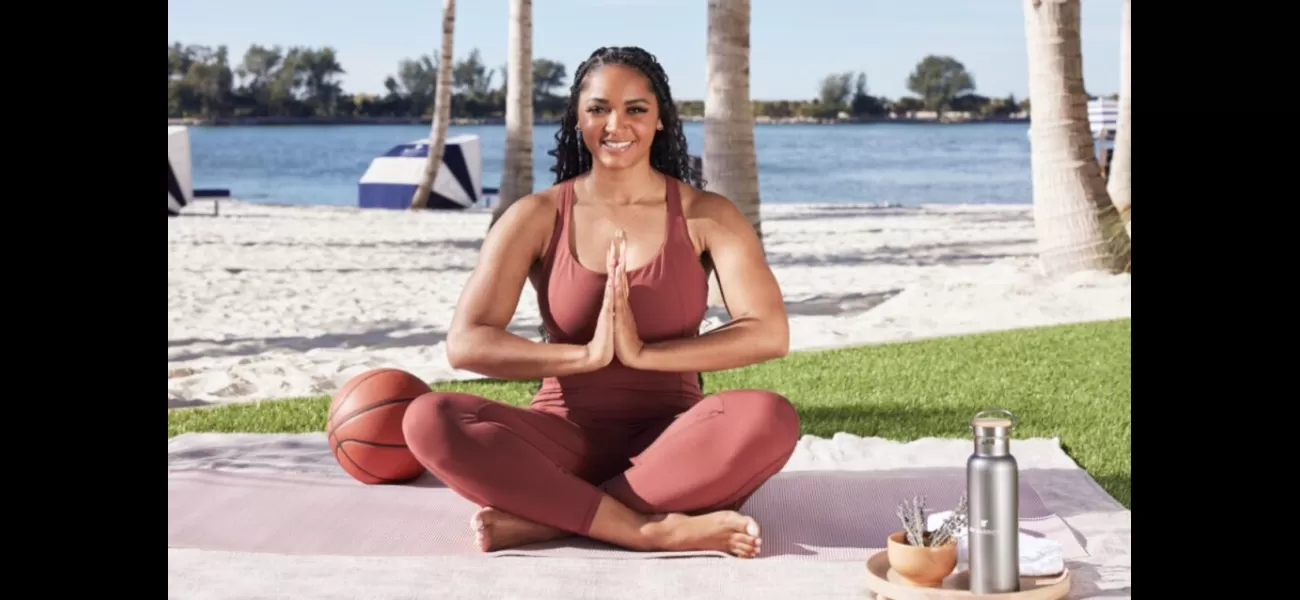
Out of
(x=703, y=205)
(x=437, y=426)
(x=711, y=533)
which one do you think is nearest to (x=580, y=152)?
(x=703, y=205)

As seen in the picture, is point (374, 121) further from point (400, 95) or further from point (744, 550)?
point (744, 550)

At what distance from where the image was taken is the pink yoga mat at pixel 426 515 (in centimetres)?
428

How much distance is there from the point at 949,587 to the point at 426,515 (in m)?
1.70

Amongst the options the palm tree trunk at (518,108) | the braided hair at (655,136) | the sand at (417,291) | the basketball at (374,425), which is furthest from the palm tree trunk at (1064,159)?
the basketball at (374,425)

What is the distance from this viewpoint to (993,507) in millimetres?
3488

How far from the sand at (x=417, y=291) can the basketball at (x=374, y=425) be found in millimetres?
2527

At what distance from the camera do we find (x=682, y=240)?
14.4 ft

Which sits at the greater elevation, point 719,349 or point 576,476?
point 719,349

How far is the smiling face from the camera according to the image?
4.35 m

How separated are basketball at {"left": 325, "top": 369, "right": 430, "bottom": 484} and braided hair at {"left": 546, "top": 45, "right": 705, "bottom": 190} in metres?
0.88
